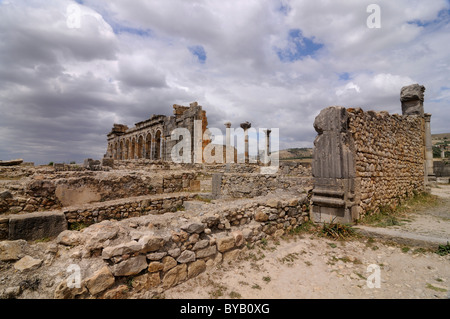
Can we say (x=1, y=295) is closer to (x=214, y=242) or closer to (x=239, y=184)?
(x=214, y=242)

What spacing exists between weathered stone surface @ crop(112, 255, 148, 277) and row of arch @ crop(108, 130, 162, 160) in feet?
77.8

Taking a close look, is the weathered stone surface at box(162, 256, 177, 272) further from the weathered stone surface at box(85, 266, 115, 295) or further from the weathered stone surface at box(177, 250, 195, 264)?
the weathered stone surface at box(85, 266, 115, 295)

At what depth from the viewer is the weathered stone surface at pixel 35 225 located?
468 centimetres

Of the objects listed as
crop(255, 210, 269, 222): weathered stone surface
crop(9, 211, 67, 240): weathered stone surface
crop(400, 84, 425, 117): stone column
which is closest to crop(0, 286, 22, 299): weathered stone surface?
crop(9, 211, 67, 240): weathered stone surface

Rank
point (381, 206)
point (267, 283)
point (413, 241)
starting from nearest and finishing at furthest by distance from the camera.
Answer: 1. point (267, 283)
2. point (413, 241)
3. point (381, 206)

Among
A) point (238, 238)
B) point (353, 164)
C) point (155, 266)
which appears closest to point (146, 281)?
point (155, 266)

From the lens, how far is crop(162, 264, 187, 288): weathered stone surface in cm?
290

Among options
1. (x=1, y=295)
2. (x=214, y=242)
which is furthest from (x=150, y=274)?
(x=1, y=295)

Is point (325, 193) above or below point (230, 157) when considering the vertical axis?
below

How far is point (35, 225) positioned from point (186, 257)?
409 cm

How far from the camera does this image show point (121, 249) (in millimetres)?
2598

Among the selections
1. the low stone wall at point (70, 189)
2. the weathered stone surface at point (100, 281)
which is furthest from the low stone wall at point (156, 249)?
the low stone wall at point (70, 189)

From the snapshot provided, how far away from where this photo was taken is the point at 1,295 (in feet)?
6.80
